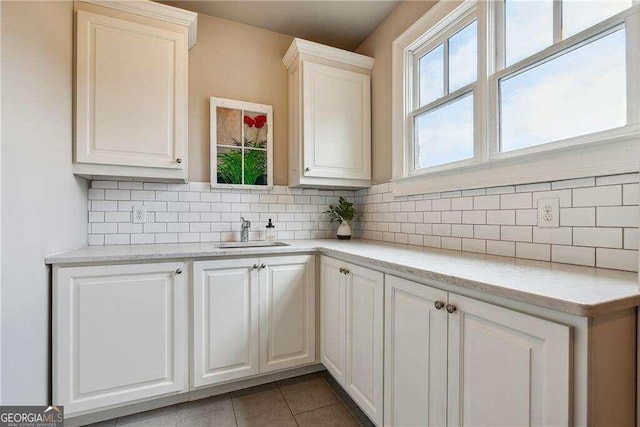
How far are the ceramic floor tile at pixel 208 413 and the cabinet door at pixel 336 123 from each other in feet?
5.24

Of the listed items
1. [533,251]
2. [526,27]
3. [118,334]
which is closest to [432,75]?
[526,27]

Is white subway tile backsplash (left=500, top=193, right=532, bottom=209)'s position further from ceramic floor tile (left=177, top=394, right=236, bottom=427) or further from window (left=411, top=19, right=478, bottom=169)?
ceramic floor tile (left=177, top=394, right=236, bottom=427)

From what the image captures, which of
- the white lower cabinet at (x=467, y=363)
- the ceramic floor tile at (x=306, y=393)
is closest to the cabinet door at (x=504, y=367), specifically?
the white lower cabinet at (x=467, y=363)

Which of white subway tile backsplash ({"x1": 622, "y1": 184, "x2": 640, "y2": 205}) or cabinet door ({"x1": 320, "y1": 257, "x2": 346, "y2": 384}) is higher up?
white subway tile backsplash ({"x1": 622, "y1": 184, "x2": 640, "y2": 205})

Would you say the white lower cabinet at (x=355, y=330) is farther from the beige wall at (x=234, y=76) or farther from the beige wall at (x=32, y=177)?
the beige wall at (x=32, y=177)

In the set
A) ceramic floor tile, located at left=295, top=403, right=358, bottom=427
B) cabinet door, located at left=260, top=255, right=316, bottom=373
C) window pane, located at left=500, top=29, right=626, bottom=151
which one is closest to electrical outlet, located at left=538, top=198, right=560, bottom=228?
window pane, located at left=500, top=29, right=626, bottom=151

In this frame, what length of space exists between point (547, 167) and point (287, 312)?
160 centimetres

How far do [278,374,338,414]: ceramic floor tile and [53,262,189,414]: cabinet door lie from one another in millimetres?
618

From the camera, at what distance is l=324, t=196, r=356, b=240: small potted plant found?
255 centimetres

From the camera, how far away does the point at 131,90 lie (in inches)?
72.3

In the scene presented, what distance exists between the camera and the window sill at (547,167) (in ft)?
3.43

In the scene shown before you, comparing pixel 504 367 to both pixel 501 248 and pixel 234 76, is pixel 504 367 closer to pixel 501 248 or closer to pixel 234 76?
pixel 501 248

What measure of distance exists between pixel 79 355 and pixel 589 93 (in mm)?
2609

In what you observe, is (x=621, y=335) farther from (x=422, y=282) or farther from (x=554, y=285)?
(x=422, y=282)
